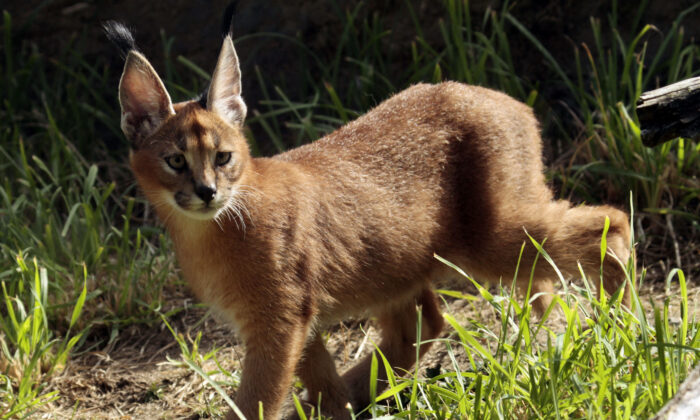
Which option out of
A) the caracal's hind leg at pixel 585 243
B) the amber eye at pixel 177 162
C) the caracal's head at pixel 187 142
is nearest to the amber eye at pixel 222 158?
the caracal's head at pixel 187 142

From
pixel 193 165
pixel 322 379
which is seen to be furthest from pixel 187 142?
pixel 322 379

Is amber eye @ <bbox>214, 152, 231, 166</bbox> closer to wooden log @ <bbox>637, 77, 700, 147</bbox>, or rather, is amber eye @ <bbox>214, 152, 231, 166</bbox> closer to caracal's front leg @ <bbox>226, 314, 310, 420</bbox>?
caracal's front leg @ <bbox>226, 314, 310, 420</bbox>

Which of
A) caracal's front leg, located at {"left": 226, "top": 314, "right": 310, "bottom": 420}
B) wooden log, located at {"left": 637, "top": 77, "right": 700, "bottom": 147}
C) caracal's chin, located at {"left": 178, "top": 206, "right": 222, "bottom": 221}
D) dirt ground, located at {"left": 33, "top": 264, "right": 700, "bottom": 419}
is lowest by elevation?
dirt ground, located at {"left": 33, "top": 264, "right": 700, "bottom": 419}

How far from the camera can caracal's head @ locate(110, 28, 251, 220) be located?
328 cm

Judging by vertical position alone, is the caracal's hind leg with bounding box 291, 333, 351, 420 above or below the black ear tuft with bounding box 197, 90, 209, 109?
below

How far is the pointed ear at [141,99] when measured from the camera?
11.1 feet

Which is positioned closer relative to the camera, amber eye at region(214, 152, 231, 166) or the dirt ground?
amber eye at region(214, 152, 231, 166)

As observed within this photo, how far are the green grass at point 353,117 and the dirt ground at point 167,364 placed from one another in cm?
9

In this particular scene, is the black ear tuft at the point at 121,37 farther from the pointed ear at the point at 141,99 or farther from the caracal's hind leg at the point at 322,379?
the caracal's hind leg at the point at 322,379

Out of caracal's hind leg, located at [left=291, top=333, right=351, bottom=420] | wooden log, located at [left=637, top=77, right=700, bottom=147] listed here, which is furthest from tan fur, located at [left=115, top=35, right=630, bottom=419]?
wooden log, located at [left=637, top=77, right=700, bottom=147]

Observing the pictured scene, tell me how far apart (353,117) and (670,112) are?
2.79m

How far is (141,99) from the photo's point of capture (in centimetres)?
344

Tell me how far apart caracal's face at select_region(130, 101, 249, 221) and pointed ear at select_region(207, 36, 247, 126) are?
0.24ft

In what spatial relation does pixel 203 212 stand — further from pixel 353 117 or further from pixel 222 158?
pixel 353 117
